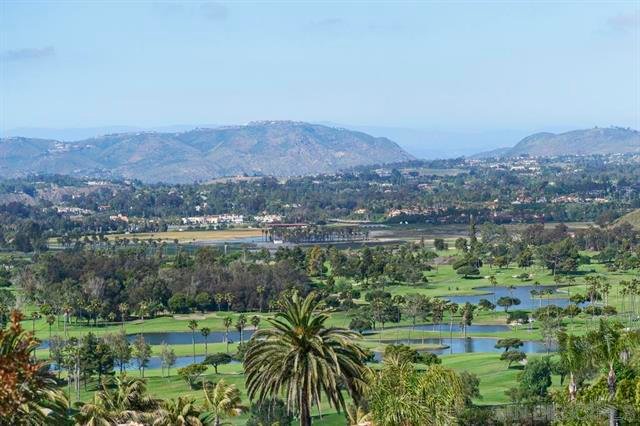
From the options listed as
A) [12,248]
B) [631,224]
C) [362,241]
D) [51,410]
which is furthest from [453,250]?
[51,410]

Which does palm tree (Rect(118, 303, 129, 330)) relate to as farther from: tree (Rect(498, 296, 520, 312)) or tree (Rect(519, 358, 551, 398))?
tree (Rect(519, 358, 551, 398))

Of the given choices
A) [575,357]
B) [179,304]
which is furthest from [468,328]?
[575,357]

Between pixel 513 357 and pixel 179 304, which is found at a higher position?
pixel 513 357

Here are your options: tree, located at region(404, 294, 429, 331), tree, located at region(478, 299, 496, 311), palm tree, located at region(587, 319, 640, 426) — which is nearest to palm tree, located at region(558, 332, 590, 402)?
palm tree, located at region(587, 319, 640, 426)

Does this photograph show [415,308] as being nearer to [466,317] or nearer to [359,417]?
[466,317]

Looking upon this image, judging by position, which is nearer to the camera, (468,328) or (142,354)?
(142,354)

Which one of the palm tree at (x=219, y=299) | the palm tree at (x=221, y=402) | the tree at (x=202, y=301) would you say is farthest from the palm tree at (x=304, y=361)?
the tree at (x=202, y=301)

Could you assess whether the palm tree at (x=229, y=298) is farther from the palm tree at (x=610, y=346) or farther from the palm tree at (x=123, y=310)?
the palm tree at (x=610, y=346)
